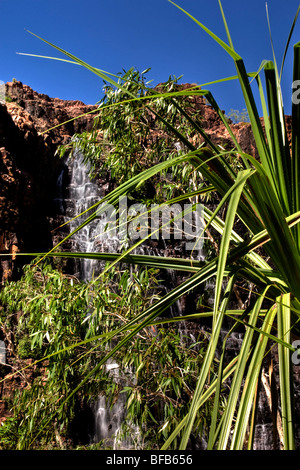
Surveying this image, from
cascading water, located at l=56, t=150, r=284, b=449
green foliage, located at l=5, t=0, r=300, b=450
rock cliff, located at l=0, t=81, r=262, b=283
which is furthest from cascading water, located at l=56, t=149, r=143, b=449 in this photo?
green foliage, located at l=5, t=0, r=300, b=450

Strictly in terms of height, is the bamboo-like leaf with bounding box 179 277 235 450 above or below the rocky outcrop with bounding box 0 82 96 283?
below

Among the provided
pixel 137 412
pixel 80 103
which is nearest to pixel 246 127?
pixel 137 412

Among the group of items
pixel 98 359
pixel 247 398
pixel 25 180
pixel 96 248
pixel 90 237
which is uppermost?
pixel 25 180

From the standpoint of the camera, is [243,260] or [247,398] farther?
[243,260]

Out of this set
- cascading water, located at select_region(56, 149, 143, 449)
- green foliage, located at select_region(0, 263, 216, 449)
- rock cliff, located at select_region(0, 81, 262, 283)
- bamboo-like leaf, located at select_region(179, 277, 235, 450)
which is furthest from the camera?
rock cliff, located at select_region(0, 81, 262, 283)

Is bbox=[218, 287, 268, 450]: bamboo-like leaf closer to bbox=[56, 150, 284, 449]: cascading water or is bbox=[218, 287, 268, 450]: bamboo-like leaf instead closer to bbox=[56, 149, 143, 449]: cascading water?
bbox=[56, 150, 284, 449]: cascading water

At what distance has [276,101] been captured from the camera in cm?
112

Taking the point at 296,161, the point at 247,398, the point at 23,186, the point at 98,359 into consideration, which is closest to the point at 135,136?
the point at 98,359

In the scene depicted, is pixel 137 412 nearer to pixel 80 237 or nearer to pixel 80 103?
pixel 80 237

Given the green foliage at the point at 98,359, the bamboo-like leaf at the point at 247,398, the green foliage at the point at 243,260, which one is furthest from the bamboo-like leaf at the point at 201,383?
the green foliage at the point at 98,359

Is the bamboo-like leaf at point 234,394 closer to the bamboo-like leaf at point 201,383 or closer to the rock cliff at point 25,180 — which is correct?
the bamboo-like leaf at point 201,383

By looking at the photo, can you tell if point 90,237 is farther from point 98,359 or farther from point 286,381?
point 286,381

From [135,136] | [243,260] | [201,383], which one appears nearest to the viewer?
[201,383]

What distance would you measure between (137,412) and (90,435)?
8.18 ft
